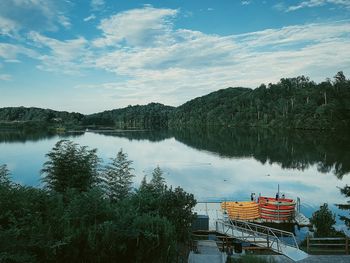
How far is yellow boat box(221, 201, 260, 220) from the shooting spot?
26672 millimetres

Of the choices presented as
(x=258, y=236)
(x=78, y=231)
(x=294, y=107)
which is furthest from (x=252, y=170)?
(x=294, y=107)

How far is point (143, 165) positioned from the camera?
5597cm

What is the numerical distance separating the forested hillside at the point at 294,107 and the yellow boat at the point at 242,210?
80050mm

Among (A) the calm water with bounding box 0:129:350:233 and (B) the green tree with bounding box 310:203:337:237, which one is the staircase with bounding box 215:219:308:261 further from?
(A) the calm water with bounding box 0:129:350:233

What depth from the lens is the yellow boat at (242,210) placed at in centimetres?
2667

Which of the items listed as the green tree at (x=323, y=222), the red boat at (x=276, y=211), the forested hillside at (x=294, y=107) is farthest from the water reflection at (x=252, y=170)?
the forested hillside at (x=294, y=107)

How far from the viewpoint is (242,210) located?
2684 cm

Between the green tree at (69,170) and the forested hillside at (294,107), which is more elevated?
the forested hillside at (294,107)

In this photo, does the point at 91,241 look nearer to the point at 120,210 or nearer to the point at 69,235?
the point at 69,235

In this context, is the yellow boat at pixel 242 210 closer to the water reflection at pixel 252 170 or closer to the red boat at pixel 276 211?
the red boat at pixel 276 211

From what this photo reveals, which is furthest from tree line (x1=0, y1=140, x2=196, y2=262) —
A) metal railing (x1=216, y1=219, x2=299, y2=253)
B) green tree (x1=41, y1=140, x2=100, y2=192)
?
metal railing (x1=216, y1=219, x2=299, y2=253)

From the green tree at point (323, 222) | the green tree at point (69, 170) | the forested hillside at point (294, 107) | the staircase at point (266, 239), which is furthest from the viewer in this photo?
the forested hillside at point (294, 107)

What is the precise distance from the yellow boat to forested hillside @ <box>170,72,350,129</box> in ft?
263

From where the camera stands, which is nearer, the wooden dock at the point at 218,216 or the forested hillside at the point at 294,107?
the wooden dock at the point at 218,216
